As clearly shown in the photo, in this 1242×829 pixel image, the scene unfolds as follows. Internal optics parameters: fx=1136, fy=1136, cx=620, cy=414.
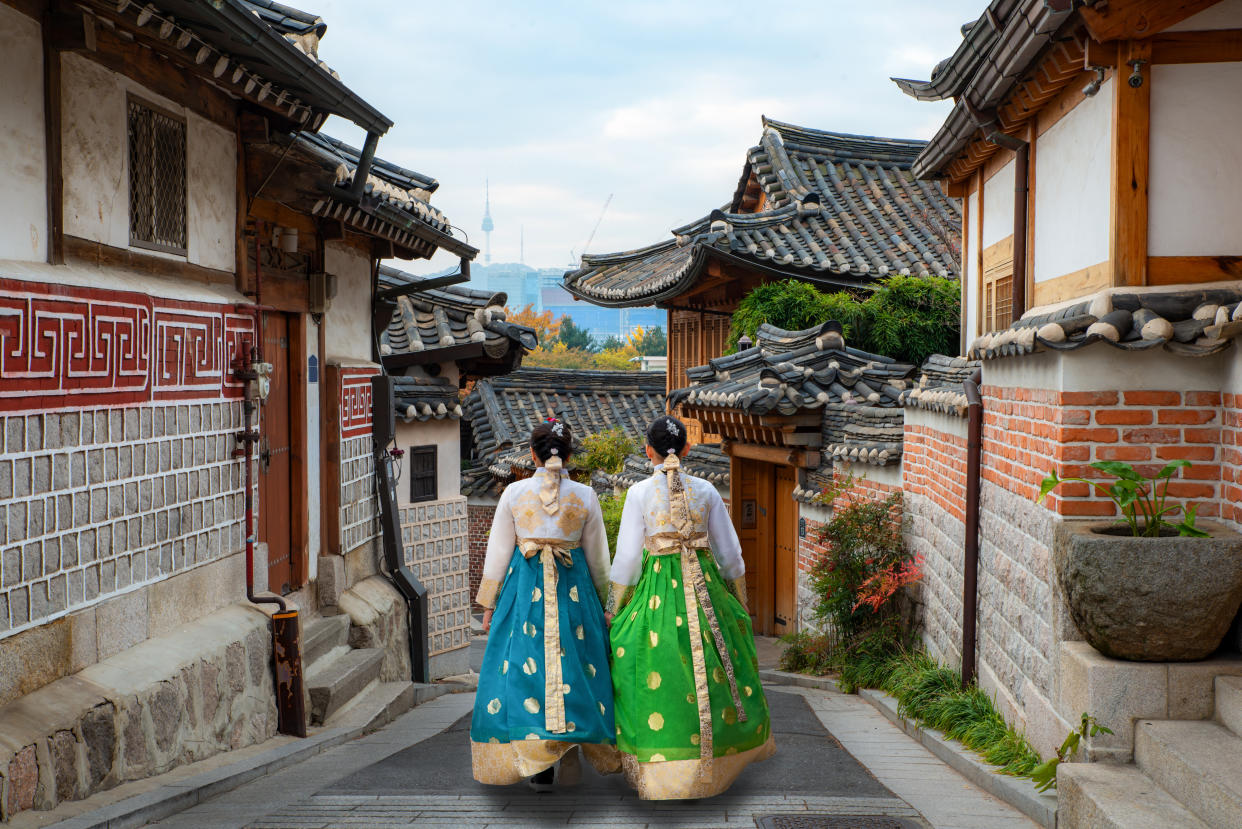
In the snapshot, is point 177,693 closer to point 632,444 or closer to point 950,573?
point 950,573

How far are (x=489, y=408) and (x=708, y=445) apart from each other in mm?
9627

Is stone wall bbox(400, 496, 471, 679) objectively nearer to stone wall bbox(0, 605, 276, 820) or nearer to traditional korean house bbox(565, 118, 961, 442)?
traditional korean house bbox(565, 118, 961, 442)

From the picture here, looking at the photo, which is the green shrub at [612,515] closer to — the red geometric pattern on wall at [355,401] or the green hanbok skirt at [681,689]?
the red geometric pattern on wall at [355,401]

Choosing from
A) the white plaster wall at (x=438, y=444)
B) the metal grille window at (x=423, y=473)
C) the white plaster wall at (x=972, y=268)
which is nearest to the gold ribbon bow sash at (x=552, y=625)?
the white plaster wall at (x=972, y=268)

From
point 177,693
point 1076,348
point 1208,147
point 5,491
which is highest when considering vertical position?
point 1208,147

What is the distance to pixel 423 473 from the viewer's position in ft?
50.8

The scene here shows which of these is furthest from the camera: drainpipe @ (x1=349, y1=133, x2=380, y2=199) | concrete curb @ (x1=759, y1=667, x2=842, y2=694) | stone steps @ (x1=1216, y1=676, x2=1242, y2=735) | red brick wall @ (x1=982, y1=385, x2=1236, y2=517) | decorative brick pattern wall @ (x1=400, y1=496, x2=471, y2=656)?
decorative brick pattern wall @ (x1=400, y1=496, x2=471, y2=656)

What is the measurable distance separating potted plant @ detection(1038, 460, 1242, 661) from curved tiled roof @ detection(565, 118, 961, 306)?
12411mm

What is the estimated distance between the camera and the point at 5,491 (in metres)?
5.30

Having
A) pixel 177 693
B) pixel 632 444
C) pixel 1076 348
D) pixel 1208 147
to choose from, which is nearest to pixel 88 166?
pixel 177 693

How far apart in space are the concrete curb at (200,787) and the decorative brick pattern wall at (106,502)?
0.97 meters

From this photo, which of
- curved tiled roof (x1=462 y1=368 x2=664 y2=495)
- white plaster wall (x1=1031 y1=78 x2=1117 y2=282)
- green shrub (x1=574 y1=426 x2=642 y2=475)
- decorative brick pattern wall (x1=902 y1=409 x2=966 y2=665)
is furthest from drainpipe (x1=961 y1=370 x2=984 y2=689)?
curved tiled roof (x1=462 y1=368 x2=664 y2=495)

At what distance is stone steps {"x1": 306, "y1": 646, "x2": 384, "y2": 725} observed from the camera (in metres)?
8.67

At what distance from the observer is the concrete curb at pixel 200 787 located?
516 cm
